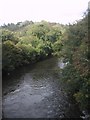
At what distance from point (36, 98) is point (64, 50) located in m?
6.96

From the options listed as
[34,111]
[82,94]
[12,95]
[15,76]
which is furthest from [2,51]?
[82,94]

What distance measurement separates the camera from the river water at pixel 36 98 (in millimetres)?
25219

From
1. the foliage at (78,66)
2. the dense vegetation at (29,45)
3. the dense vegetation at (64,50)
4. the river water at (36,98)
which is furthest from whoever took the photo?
the dense vegetation at (29,45)

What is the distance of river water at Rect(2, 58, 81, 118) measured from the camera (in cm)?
2522

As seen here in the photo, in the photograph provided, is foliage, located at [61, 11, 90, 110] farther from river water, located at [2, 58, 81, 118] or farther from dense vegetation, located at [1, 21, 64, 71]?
dense vegetation, located at [1, 21, 64, 71]

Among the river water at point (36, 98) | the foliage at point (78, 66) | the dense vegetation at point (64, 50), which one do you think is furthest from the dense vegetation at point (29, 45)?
the foliage at point (78, 66)

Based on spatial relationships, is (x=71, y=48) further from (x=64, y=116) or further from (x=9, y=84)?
(x=9, y=84)

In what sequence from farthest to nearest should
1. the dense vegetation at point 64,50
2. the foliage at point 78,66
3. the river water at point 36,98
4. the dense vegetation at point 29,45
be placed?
the dense vegetation at point 29,45, the river water at point 36,98, the dense vegetation at point 64,50, the foliage at point 78,66

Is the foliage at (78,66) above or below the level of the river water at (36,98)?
above

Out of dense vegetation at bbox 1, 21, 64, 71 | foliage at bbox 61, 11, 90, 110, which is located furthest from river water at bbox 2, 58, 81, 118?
dense vegetation at bbox 1, 21, 64, 71

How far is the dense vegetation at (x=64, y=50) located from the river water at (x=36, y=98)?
1.63m

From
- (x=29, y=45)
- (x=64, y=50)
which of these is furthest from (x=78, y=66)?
(x=29, y=45)

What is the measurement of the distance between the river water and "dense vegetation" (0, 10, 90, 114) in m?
1.63

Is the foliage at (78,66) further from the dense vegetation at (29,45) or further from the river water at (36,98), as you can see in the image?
the dense vegetation at (29,45)
